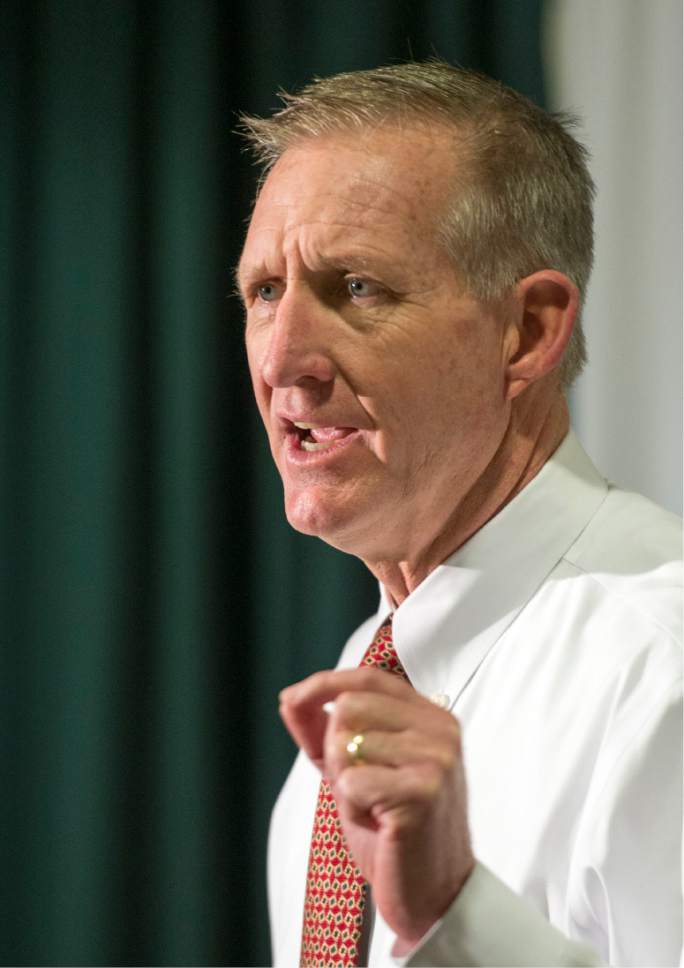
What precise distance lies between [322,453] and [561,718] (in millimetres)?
358

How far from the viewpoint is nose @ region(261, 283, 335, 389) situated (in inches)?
46.6

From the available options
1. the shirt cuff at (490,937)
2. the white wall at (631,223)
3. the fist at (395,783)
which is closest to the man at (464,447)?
the shirt cuff at (490,937)

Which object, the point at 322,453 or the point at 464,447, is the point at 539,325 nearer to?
the point at 464,447

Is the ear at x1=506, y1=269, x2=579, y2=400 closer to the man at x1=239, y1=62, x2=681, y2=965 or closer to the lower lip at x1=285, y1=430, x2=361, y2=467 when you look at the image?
the man at x1=239, y1=62, x2=681, y2=965

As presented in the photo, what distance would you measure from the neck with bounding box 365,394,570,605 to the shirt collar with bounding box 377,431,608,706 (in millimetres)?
23

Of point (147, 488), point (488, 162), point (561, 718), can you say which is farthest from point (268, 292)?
point (147, 488)

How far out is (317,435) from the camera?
1.23 meters

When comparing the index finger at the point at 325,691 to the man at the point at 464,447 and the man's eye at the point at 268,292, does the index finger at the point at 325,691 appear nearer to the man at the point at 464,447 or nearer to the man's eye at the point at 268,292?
the man at the point at 464,447

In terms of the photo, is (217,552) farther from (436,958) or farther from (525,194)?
(436,958)

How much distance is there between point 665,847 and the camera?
96 centimetres

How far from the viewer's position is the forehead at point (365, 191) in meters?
1.20

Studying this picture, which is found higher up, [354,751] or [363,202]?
[363,202]

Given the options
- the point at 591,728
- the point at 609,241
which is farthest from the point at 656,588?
the point at 609,241

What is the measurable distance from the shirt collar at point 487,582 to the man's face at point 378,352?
62 mm
